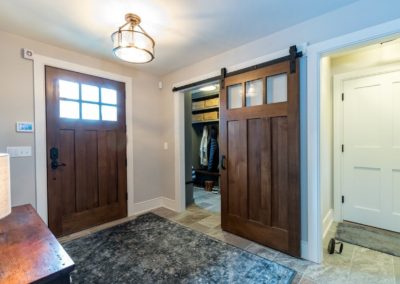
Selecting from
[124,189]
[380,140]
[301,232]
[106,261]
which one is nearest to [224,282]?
[301,232]

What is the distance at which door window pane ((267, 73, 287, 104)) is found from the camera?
84.8 inches

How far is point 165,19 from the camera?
1943 millimetres

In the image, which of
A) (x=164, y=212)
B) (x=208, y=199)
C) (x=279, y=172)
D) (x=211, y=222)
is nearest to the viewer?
(x=279, y=172)

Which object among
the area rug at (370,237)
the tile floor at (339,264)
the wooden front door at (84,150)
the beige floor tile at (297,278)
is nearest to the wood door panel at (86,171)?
the wooden front door at (84,150)

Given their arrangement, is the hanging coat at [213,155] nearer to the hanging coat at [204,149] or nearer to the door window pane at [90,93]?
the hanging coat at [204,149]

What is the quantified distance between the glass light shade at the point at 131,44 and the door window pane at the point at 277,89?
128 cm

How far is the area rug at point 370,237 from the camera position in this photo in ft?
7.24

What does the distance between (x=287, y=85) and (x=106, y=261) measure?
2.49m

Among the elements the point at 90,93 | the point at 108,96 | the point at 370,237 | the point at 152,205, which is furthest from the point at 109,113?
the point at 370,237

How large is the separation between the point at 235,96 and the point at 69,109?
211 centimetres

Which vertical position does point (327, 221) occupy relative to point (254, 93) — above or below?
below

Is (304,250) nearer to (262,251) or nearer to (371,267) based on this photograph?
(262,251)

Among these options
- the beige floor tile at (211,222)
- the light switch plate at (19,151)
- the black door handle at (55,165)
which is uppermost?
the light switch plate at (19,151)

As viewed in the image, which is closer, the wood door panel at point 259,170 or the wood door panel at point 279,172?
the wood door panel at point 279,172
